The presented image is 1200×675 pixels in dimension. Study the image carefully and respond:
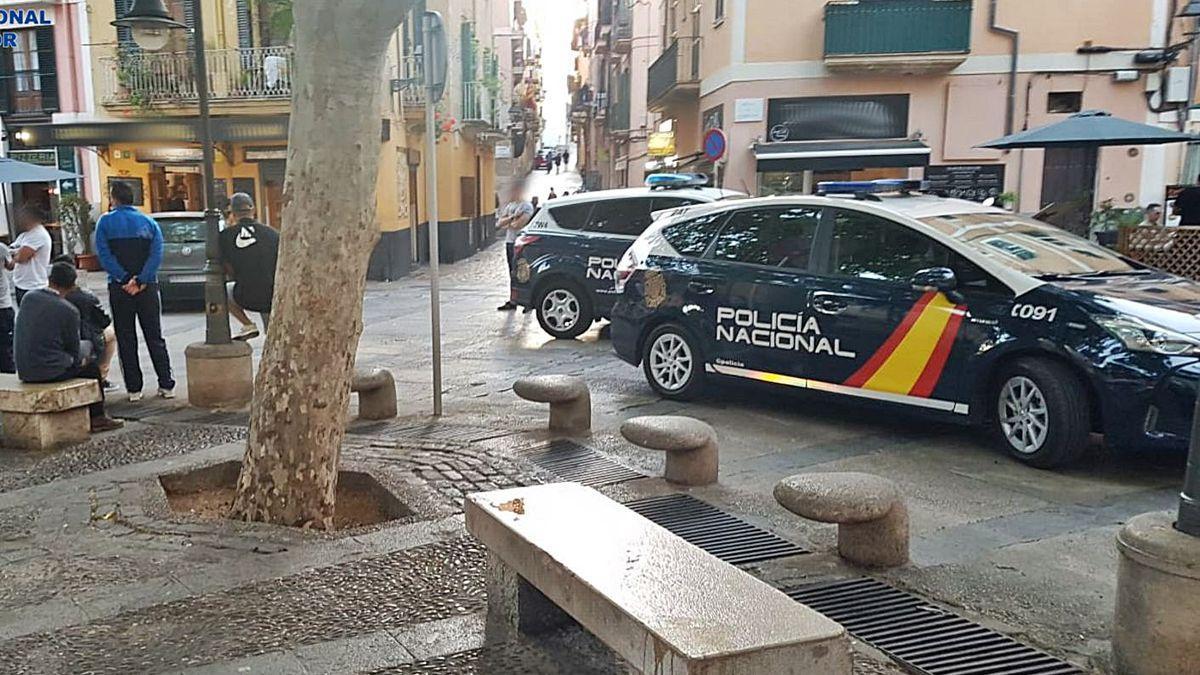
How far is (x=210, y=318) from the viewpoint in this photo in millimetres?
8172

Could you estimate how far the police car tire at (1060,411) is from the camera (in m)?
5.78

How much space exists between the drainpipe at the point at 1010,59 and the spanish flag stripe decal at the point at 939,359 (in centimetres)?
1290

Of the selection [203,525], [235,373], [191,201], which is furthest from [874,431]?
[191,201]

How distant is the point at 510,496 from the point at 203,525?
6.98ft

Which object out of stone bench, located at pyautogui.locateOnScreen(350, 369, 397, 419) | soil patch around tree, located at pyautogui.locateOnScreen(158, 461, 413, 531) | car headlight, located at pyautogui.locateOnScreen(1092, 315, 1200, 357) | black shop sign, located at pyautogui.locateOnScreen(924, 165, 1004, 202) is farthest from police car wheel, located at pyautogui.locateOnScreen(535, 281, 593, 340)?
black shop sign, located at pyautogui.locateOnScreen(924, 165, 1004, 202)

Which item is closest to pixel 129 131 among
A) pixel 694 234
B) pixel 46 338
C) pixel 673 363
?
pixel 46 338

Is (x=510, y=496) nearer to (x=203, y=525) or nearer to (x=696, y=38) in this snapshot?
(x=203, y=525)

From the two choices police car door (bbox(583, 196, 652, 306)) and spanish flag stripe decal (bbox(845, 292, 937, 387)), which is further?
police car door (bbox(583, 196, 652, 306))

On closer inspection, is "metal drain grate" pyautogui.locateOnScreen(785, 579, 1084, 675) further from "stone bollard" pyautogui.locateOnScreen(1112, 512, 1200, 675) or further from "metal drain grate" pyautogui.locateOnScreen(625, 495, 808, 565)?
"metal drain grate" pyautogui.locateOnScreen(625, 495, 808, 565)

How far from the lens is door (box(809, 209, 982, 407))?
644cm

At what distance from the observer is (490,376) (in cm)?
954

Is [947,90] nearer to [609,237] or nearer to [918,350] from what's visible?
[609,237]

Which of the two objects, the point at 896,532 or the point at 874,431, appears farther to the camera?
the point at 874,431

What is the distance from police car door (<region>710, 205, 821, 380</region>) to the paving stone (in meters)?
3.35
